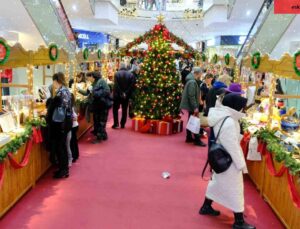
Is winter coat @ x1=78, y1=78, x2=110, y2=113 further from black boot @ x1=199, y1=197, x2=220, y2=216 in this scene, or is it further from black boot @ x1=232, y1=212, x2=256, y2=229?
black boot @ x1=232, y1=212, x2=256, y2=229

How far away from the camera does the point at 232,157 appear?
3.69m

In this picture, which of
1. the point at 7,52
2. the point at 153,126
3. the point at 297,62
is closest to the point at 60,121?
the point at 7,52

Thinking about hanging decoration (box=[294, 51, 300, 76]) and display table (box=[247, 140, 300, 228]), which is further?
hanging decoration (box=[294, 51, 300, 76])

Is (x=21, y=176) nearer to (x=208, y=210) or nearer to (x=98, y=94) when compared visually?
(x=208, y=210)

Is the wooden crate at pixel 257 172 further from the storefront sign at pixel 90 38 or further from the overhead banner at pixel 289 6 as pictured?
the storefront sign at pixel 90 38

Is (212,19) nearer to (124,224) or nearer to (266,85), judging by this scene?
(266,85)

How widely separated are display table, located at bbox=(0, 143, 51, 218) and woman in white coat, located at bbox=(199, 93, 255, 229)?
7.63 ft

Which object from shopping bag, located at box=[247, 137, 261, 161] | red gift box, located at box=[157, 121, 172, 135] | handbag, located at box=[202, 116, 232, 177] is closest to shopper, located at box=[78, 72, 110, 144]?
red gift box, located at box=[157, 121, 172, 135]

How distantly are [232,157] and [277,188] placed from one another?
1035mm

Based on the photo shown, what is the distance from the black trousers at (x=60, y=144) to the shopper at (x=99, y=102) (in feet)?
6.85

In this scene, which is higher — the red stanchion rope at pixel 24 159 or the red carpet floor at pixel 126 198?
the red stanchion rope at pixel 24 159

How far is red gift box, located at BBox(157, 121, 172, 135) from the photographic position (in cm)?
839

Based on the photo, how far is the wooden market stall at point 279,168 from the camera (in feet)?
12.2

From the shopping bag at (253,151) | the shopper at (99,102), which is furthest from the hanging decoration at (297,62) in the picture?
the shopper at (99,102)
